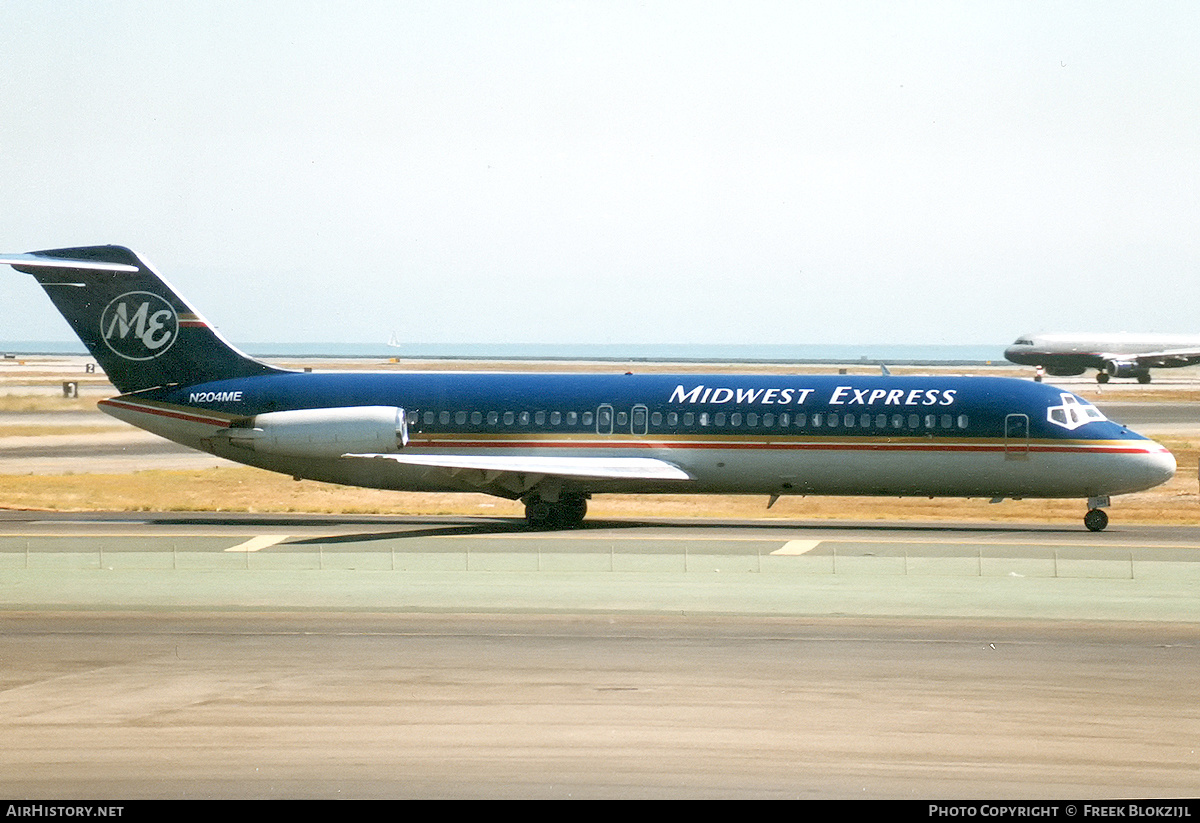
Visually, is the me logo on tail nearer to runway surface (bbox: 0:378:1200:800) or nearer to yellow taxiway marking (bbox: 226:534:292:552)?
runway surface (bbox: 0:378:1200:800)

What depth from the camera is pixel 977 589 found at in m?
27.0

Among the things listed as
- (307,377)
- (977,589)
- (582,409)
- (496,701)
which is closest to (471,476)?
(582,409)

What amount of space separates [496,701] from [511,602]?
759 centimetres

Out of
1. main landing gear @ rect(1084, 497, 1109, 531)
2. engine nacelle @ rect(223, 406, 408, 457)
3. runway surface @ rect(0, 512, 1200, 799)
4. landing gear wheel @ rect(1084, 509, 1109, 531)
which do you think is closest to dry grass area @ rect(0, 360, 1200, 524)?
main landing gear @ rect(1084, 497, 1109, 531)

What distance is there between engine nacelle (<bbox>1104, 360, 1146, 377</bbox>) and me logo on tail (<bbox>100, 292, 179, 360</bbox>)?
10507 cm

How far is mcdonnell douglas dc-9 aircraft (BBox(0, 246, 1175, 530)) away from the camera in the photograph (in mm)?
36844

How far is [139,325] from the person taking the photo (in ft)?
130

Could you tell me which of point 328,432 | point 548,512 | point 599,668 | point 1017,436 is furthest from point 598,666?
point 1017,436

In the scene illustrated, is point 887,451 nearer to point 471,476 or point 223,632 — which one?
point 471,476

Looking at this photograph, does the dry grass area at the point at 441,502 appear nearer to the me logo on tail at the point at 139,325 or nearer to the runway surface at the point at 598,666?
the me logo on tail at the point at 139,325

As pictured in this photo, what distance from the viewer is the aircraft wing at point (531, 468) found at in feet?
120

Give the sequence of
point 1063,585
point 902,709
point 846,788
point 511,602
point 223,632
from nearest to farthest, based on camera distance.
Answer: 1. point 846,788
2. point 902,709
3. point 223,632
4. point 511,602
5. point 1063,585

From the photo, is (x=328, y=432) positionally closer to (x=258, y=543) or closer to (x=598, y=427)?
(x=258, y=543)

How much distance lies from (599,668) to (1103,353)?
406ft
